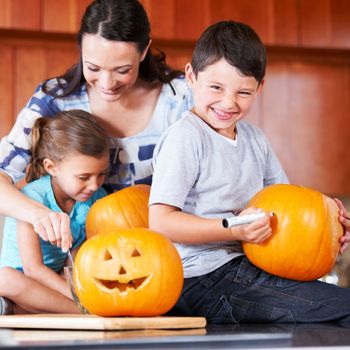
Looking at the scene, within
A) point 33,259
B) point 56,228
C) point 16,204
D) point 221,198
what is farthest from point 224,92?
point 33,259

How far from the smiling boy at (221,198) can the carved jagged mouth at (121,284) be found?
183mm

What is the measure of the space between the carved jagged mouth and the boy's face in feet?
1.43

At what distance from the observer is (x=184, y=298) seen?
1560 mm

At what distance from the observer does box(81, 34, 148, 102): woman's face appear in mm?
1853

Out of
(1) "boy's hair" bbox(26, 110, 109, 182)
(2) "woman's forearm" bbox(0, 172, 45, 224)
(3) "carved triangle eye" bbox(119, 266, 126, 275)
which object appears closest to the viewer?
(3) "carved triangle eye" bbox(119, 266, 126, 275)

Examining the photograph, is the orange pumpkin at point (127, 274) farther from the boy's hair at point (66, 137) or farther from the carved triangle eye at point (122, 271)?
the boy's hair at point (66, 137)

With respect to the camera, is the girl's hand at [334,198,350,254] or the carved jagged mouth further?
the girl's hand at [334,198,350,254]

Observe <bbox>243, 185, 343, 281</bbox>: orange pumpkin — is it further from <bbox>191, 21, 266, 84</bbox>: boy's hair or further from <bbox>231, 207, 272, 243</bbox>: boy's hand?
<bbox>191, 21, 266, 84</bbox>: boy's hair

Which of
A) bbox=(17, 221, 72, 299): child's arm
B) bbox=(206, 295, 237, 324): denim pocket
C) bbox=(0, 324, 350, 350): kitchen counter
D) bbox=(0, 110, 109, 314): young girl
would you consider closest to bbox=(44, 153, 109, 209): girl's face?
bbox=(0, 110, 109, 314): young girl

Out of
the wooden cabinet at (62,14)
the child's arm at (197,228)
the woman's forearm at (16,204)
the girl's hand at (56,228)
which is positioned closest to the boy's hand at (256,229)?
the child's arm at (197,228)

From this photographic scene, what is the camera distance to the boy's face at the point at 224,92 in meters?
1.58

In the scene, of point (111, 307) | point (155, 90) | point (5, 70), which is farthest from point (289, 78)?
point (111, 307)

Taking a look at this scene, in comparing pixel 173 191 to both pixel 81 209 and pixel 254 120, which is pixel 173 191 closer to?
pixel 81 209

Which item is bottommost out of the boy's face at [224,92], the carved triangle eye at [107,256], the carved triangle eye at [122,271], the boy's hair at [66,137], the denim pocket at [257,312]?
the denim pocket at [257,312]
